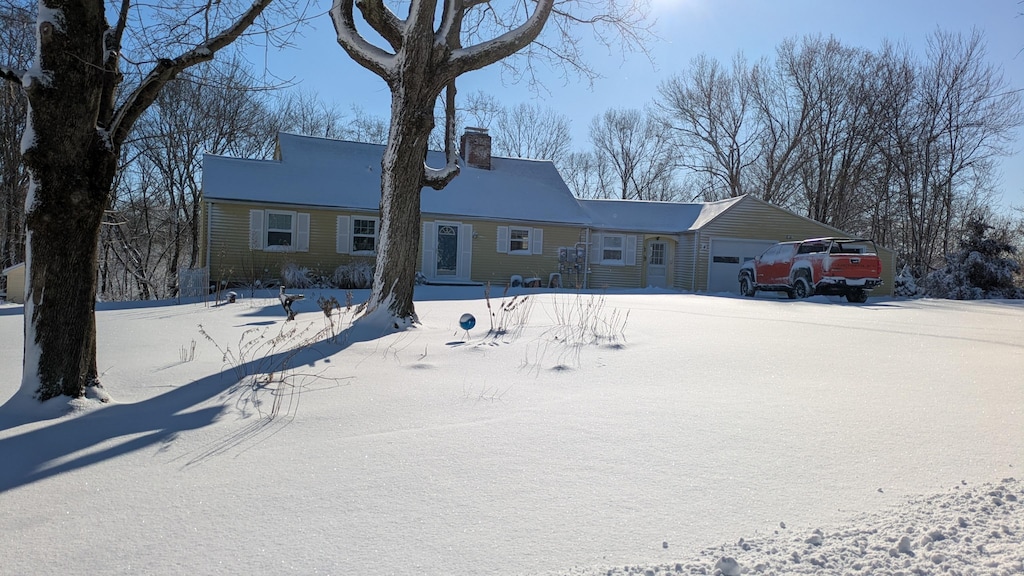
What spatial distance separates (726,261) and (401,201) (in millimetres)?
17093

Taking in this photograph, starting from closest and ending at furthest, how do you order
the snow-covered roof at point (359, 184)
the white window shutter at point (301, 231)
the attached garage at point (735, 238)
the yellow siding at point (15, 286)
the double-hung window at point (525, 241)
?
1. the yellow siding at point (15, 286)
2. the snow-covered roof at point (359, 184)
3. the white window shutter at point (301, 231)
4. the double-hung window at point (525, 241)
5. the attached garage at point (735, 238)

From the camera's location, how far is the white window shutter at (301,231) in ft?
59.0

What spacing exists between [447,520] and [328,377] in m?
2.72

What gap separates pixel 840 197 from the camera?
30.4 metres

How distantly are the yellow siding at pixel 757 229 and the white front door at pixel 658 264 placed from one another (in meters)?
1.60

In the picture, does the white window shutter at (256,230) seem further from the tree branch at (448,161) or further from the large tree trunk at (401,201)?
the large tree trunk at (401,201)

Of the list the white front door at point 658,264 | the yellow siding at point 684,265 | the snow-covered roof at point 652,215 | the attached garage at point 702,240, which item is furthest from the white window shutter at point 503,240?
the yellow siding at point 684,265

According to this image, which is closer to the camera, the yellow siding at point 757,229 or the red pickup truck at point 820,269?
the red pickup truck at point 820,269

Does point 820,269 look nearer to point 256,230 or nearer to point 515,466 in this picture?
point 515,466

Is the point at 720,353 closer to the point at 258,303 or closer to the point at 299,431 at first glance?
the point at 299,431

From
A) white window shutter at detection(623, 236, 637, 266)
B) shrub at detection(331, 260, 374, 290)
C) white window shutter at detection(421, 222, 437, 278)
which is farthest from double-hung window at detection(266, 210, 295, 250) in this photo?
white window shutter at detection(623, 236, 637, 266)

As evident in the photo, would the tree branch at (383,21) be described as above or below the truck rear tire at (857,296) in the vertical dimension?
above

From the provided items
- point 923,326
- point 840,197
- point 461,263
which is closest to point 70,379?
point 923,326

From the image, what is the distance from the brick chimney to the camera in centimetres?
2212
